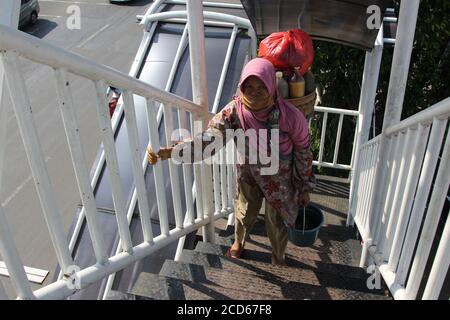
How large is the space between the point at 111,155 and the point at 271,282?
1258 mm

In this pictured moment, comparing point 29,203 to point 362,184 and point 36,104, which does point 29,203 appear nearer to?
point 36,104

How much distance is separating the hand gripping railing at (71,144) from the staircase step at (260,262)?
2.01 feet

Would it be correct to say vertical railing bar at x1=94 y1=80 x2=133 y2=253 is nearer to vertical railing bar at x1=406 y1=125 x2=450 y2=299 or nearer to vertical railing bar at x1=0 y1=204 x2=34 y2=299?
vertical railing bar at x1=0 y1=204 x2=34 y2=299

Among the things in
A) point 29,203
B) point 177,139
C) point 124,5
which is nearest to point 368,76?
point 177,139

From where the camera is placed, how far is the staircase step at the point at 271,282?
2.21m

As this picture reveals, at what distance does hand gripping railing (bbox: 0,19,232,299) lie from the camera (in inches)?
47.3

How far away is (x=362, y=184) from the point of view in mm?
3014

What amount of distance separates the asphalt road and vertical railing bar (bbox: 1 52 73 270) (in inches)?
144

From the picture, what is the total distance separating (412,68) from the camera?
411cm
